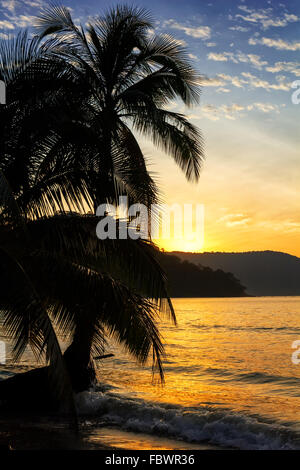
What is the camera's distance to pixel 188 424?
11102 mm

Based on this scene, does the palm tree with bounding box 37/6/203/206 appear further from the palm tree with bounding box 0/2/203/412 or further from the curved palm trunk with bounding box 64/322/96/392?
the curved palm trunk with bounding box 64/322/96/392

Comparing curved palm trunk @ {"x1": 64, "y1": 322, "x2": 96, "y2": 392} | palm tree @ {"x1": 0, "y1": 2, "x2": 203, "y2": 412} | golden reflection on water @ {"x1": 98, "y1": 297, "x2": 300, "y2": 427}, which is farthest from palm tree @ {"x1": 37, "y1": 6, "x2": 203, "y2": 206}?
golden reflection on water @ {"x1": 98, "y1": 297, "x2": 300, "y2": 427}

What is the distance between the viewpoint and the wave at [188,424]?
10.2 metres

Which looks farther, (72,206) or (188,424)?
(188,424)

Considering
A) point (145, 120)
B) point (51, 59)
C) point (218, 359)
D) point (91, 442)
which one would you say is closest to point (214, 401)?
point (91, 442)

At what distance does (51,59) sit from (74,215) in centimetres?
401

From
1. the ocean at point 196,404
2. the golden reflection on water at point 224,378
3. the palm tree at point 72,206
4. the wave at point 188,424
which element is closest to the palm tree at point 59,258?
the palm tree at point 72,206

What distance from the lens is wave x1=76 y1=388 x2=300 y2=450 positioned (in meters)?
10.2

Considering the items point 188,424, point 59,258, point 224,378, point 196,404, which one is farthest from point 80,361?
point 224,378

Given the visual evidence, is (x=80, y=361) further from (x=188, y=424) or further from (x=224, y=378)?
(x=224, y=378)

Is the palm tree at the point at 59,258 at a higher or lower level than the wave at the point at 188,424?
Answer: higher

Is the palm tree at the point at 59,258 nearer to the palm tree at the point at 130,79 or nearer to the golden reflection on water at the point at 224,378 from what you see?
A: the palm tree at the point at 130,79

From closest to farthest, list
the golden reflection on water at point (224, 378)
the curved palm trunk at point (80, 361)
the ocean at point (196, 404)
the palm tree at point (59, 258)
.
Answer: the palm tree at point (59, 258), the curved palm trunk at point (80, 361), the ocean at point (196, 404), the golden reflection on water at point (224, 378)

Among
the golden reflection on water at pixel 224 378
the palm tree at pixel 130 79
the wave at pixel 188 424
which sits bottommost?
the golden reflection on water at pixel 224 378
